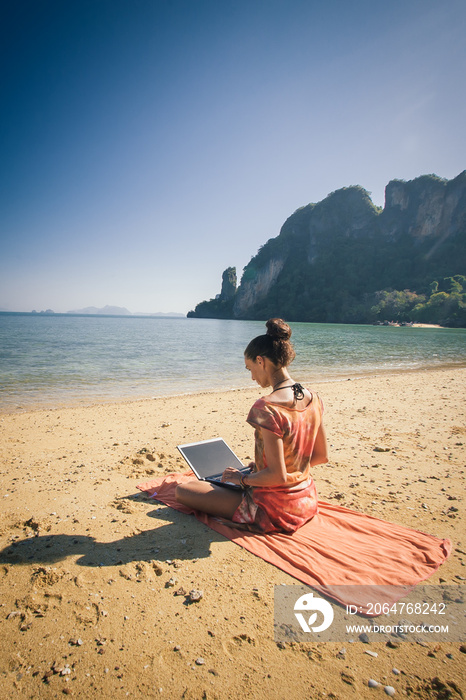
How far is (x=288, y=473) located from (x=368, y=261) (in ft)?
349

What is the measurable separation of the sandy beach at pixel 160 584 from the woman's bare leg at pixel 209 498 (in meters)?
0.19

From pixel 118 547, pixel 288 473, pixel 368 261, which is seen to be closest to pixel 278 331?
pixel 288 473

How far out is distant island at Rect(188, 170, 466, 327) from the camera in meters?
78.8

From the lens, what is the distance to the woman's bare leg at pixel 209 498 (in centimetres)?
298

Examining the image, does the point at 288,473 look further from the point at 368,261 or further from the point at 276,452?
the point at 368,261

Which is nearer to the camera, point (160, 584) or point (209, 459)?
point (160, 584)

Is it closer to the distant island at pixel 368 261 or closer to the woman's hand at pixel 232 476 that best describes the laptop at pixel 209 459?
the woman's hand at pixel 232 476

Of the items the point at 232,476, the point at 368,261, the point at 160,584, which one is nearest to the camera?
the point at 160,584

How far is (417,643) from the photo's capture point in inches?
75.2

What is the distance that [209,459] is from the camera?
3.54 metres

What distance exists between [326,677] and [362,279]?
337 feet

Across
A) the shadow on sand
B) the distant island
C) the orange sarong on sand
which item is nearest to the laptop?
the orange sarong on sand

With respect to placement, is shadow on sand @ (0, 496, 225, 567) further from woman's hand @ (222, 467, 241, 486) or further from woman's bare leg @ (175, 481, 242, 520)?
woman's hand @ (222, 467, 241, 486)

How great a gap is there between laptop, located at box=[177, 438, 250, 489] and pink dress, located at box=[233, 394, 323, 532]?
1.68 feet
